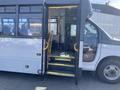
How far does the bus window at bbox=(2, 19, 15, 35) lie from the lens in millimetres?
7599

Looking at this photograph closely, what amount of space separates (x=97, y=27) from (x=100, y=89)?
1975mm

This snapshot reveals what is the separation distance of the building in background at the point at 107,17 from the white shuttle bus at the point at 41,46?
0.79ft

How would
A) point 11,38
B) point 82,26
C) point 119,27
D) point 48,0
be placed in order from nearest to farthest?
1. point 82,26
2. point 48,0
3. point 11,38
4. point 119,27

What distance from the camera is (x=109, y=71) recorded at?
24.6 feet

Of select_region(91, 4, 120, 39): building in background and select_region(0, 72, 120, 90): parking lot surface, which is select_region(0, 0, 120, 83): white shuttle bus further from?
select_region(0, 72, 120, 90): parking lot surface

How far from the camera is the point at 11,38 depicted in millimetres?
7578

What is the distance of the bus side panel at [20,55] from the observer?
7324 mm

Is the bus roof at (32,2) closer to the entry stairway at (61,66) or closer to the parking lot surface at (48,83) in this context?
the entry stairway at (61,66)

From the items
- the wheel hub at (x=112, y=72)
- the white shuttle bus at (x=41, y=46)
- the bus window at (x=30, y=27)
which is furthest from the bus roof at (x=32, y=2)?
the wheel hub at (x=112, y=72)

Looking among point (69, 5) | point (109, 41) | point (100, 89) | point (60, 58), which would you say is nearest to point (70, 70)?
point (60, 58)

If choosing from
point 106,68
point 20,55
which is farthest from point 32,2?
point 106,68

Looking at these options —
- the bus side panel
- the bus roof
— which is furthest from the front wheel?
the bus roof

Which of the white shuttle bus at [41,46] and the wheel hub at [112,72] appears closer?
the white shuttle bus at [41,46]

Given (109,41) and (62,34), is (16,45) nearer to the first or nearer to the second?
(62,34)
